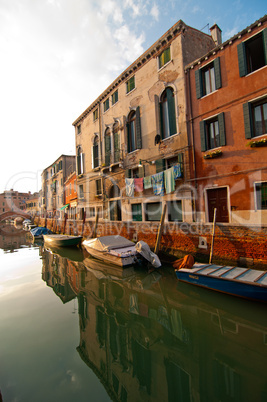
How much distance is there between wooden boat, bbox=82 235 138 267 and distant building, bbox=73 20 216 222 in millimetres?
3405

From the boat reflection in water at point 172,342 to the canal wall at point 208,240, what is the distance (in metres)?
1.78

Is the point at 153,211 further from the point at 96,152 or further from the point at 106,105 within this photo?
the point at 106,105

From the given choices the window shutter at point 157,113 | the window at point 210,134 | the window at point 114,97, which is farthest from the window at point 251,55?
the window at point 114,97

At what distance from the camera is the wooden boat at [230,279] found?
525 centimetres

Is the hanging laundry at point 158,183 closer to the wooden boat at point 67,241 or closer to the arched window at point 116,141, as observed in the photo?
the arched window at point 116,141

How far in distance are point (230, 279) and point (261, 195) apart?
4274mm

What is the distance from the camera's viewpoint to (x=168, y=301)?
238 inches

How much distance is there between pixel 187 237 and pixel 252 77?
7176mm

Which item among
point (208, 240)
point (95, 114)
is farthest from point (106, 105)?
point (208, 240)

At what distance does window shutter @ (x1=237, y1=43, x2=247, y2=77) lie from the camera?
28.4 feet

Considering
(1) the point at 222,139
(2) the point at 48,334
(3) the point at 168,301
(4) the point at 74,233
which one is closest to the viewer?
(2) the point at 48,334

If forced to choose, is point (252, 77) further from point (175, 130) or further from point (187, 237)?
point (187, 237)

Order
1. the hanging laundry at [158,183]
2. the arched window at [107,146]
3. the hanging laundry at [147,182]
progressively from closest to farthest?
the hanging laundry at [158,183]
the hanging laundry at [147,182]
the arched window at [107,146]

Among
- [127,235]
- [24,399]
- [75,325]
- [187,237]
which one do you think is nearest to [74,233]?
[127,235]
